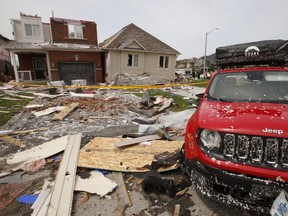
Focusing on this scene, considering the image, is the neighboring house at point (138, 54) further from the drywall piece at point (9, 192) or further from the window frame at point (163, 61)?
the drywall piece at point (9, 192)

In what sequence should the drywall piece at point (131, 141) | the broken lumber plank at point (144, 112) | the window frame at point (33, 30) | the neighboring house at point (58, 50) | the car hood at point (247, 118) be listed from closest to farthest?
the car hood at point (247, 118) → the drywall piece at point (131, 141) → the broken lumber plank at point (144, 112) → the neighboring house at point (58, 50) → the window frame at point (33, 30)

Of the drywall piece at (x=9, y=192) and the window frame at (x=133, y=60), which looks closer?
the drywall piece at (x=9, y=192)

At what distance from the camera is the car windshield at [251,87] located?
3.10 m

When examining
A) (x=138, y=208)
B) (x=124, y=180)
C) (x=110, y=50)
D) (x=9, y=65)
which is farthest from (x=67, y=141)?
(x=9, y=65)

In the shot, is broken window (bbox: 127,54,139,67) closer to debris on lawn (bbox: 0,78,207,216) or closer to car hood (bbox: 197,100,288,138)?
debris on lawn (bbox: 0,78,207,216)

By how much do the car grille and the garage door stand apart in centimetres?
2124

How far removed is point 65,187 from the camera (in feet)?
9.69

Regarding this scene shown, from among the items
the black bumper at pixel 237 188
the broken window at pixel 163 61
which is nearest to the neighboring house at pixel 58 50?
the broken window at pixel 163 61

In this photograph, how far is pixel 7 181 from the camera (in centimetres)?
346

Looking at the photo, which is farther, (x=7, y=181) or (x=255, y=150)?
(x=7, y=181)

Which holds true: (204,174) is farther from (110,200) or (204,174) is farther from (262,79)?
(262,79)

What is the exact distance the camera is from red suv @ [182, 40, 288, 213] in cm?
198

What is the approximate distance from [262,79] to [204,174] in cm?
234

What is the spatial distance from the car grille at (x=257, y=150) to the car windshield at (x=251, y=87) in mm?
1097
